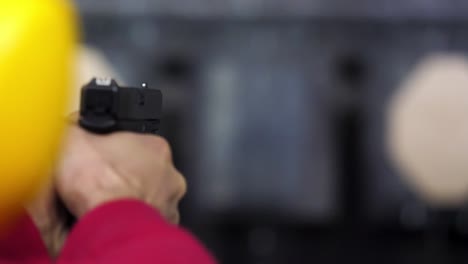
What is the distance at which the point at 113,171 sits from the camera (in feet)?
1.10

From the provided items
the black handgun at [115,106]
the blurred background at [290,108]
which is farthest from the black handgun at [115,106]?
the blurred background at [290,108]

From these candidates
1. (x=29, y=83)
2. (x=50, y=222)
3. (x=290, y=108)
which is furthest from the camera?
(x=290, y=108)

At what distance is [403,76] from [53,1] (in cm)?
174

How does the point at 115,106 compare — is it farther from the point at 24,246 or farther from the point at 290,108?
the point at 290,108

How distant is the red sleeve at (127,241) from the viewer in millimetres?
289

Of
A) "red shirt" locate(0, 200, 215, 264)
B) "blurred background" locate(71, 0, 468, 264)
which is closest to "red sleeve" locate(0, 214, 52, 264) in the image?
"red shirt" locate(0, 200, 215, 264)

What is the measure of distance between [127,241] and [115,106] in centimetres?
4

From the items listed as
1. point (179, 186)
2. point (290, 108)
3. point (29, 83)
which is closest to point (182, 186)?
point (179, 186)

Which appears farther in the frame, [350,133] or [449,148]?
[350,133]

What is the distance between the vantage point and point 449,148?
1750 millimetres

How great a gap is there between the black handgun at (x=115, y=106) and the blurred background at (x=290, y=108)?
4.94 ft

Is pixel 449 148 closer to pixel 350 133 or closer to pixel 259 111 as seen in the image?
pixel 350 133

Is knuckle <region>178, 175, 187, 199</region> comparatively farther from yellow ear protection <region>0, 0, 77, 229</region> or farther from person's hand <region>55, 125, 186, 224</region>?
yellow ear protection <region>0, 0, 77, 229</region>

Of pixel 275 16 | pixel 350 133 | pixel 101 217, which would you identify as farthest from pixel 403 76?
pixel 101 217
